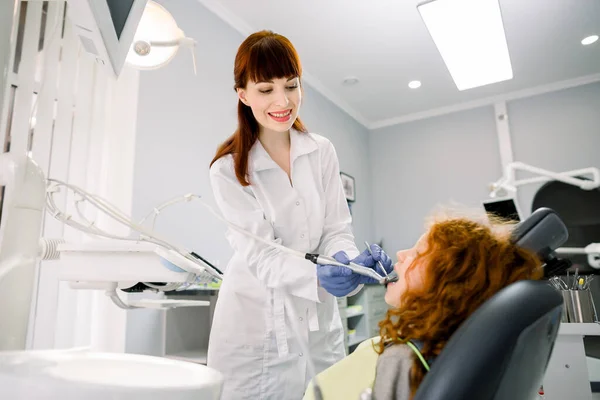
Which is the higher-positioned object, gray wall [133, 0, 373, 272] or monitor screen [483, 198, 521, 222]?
gray wall [133, 0, 373, 272]

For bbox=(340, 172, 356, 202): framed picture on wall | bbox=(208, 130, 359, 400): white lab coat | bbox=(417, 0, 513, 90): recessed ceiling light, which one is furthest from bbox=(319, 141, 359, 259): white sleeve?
bbox=(340, 172, 356, 202): framed picture on wall

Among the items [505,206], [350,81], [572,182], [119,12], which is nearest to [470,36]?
[505,206]

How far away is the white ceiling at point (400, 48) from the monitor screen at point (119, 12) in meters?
2.42

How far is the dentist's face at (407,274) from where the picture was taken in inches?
35.7

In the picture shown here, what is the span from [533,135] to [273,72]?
401 centimetres

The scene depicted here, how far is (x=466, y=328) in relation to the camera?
623 mm

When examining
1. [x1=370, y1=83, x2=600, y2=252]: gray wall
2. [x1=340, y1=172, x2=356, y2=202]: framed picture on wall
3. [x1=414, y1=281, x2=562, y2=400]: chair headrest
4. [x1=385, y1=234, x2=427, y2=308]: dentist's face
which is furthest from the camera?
[x1=340, y1=172, x2=356, y2=202]: framed picture on wall

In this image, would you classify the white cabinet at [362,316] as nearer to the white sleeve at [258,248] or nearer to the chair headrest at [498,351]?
the white sleeve at [258,248]

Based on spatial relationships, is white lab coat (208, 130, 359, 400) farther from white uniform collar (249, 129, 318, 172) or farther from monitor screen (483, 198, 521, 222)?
monitor screen (483, 198, 521, 222)

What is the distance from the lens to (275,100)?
1.20m

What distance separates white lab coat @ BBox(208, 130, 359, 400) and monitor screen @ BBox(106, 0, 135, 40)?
0.59 metres

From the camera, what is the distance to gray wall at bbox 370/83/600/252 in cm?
420

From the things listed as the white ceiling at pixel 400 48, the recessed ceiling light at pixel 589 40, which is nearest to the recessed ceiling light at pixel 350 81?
the white ceiling at pixel 400 48

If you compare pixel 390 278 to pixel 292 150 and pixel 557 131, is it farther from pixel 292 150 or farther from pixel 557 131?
pixel 557 131
